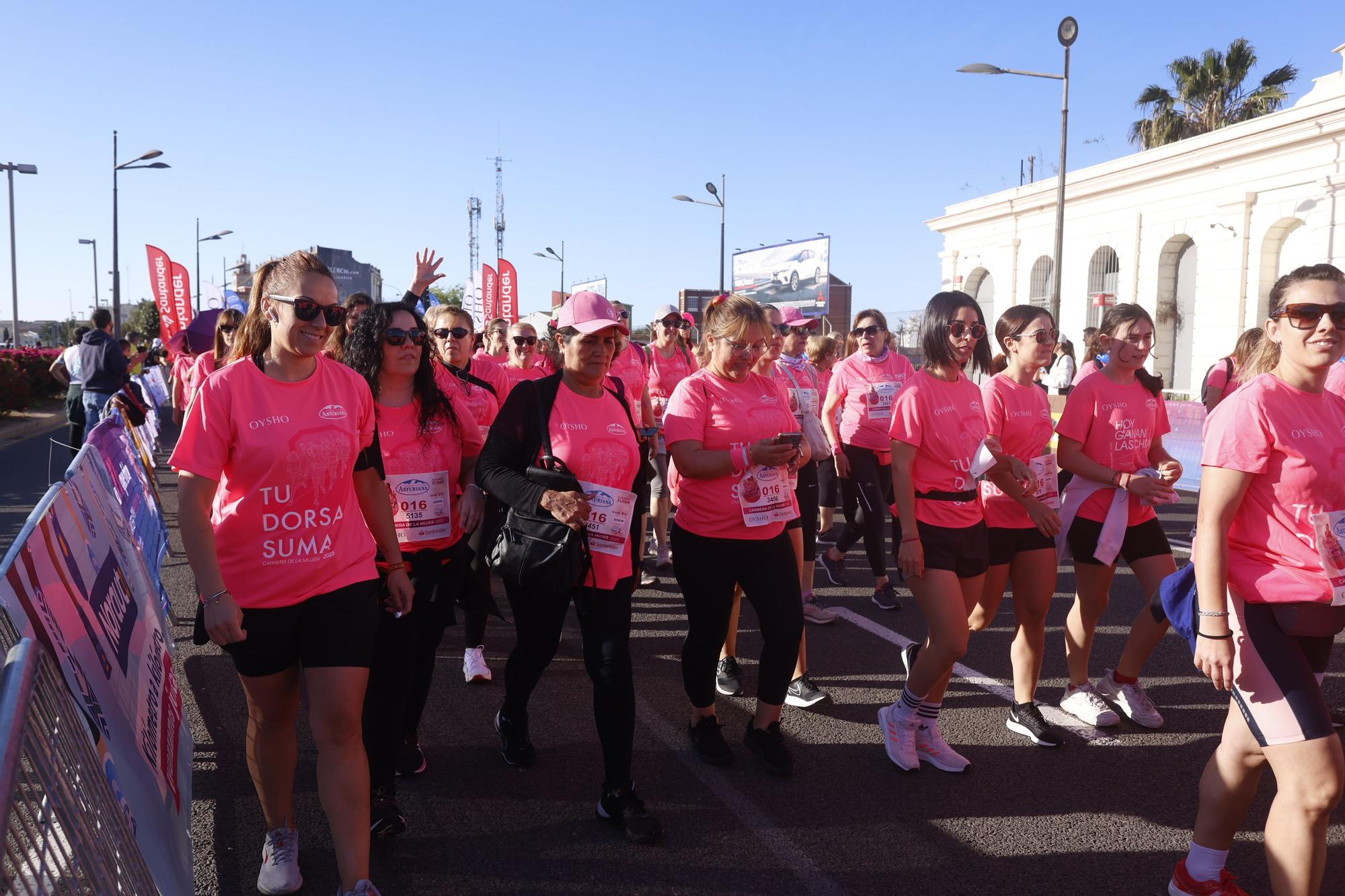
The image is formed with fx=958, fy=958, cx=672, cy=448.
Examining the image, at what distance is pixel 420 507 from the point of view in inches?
151

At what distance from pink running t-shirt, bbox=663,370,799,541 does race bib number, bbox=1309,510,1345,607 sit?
191 cm

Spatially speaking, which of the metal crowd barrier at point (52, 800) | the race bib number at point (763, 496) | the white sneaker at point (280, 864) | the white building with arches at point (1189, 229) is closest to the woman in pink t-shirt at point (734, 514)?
the race bib number at point (763, 496)

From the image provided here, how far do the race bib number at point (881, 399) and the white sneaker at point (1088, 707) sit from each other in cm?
259

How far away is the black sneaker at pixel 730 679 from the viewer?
5.10 meters

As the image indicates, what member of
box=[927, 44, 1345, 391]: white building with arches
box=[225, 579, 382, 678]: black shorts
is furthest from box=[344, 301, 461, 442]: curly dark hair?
box=[927, 44, 1345, 391]: white building with arches

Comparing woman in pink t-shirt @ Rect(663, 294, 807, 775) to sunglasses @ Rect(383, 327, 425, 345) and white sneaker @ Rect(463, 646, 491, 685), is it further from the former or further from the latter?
white sneaker @ Rect(463, 646, 491, 685)

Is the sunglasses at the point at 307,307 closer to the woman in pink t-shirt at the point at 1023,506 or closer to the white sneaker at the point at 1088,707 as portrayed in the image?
the woman in pink t-shirt at the point at 1023,506

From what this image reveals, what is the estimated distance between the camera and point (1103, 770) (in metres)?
4.09

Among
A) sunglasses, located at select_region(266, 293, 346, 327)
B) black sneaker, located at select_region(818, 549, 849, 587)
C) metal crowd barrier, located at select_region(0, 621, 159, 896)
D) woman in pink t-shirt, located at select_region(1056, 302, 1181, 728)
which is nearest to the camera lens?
metal crowd barrier, located at select_region(0, 621, 159, 896)

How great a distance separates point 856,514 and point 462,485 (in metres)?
3.94

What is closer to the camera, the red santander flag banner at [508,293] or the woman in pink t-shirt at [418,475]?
the woman in pink t-shirt at [418,475]

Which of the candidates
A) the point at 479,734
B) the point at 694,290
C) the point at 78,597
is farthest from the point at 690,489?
the point at 694,290

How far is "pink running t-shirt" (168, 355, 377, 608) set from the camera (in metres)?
2.79

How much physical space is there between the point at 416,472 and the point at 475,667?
1710 millimetres
